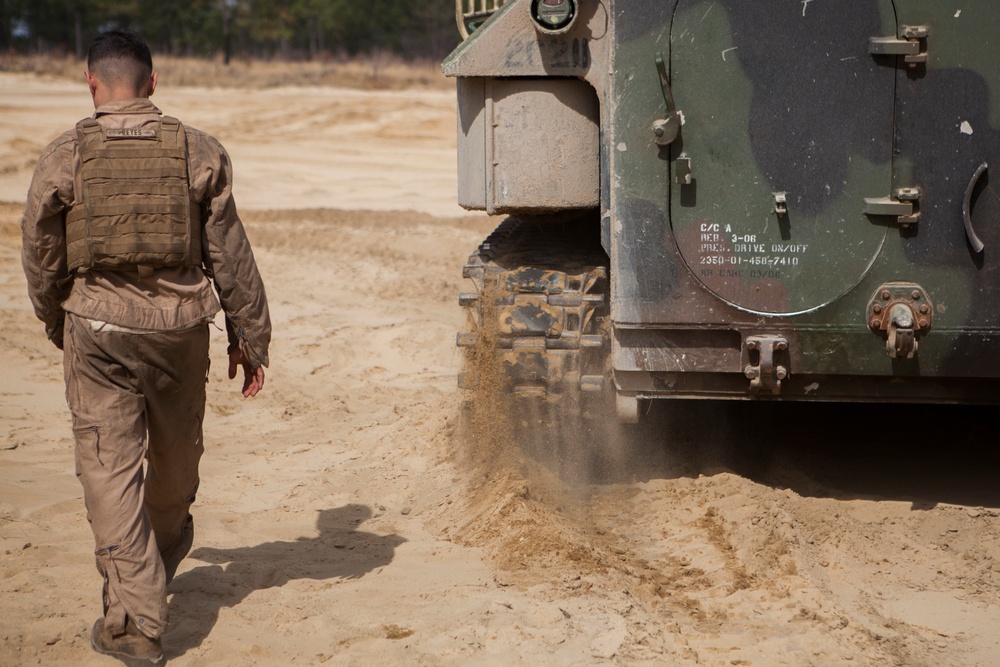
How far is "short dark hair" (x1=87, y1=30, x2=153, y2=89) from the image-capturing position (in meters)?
3.58

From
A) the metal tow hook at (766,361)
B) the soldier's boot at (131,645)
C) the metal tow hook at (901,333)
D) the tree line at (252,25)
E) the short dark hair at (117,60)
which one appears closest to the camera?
the soldier's boot at (131,645)

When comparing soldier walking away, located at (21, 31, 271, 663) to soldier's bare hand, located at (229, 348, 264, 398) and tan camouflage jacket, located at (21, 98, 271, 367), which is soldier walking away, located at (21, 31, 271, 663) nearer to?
tan camouflage jacket, located at (21, 98, 271, 367)

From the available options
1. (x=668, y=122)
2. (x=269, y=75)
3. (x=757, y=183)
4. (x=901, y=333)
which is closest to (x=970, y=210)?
(x=901, y=333)

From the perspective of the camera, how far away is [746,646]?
11.9 ft

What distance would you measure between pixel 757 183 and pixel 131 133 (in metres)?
2.10

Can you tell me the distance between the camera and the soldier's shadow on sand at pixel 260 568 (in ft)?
12.4

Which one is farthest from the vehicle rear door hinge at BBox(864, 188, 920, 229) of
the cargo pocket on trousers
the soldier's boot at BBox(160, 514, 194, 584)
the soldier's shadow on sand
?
the cargo pocket on trousers

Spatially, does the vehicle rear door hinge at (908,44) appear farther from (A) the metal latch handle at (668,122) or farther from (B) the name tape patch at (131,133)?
(B) the name tape patch at (131,133)

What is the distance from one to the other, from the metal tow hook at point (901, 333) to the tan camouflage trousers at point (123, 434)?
231 centimetres

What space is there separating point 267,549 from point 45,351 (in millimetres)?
3408

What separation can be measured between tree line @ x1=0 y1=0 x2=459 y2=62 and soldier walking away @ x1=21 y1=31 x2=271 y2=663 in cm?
3336

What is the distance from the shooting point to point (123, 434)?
3.53 m

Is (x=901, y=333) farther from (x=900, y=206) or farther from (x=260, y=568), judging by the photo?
(x=260, y=568)

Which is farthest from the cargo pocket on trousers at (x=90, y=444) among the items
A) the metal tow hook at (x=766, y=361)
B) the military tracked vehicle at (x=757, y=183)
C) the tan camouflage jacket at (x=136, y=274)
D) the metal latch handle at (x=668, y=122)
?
the metal tow hook at (x=766, y=361)
